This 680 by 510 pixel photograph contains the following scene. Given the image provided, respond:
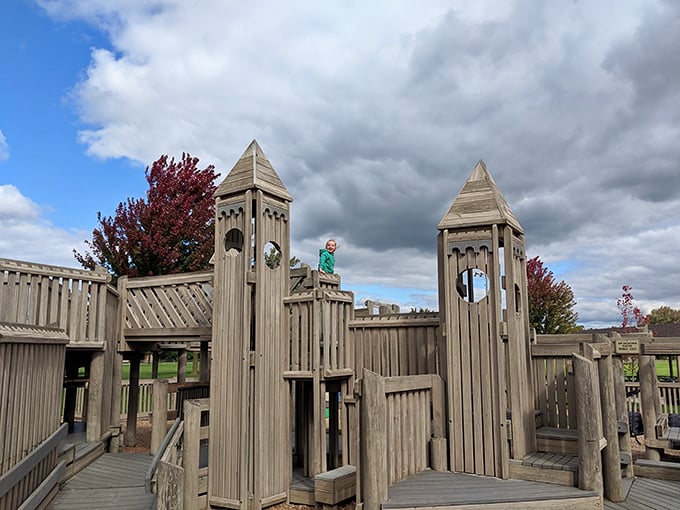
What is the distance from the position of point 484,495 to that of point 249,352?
407 centimetres

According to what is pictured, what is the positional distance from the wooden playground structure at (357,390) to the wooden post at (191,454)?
0.03 metres

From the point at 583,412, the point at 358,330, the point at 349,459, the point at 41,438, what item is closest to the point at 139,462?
the point at 41,438

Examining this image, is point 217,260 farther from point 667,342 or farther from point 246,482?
point 667,342

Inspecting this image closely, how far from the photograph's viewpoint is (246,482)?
26.9ft

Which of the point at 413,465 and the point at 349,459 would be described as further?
the point at 349,459

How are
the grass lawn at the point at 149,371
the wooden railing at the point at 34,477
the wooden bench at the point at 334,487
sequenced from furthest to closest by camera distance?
1. the grass lawn at the point at 149,371
2. the wooden bench at the point at 334,487
3. the wooden railing at the point at 34,477

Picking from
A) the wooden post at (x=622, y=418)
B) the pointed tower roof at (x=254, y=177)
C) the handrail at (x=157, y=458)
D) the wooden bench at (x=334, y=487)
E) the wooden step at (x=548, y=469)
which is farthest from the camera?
the pointed tower roof at (x=254, y=177)

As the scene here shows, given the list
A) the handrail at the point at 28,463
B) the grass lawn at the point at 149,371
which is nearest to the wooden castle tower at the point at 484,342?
the handrail at the point at 28,463

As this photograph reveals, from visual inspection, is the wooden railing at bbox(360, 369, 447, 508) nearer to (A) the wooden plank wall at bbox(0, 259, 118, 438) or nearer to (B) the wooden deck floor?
(B) the wooden deck floor

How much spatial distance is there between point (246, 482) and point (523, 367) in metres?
4.48

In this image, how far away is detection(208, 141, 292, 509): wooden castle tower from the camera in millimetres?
8398

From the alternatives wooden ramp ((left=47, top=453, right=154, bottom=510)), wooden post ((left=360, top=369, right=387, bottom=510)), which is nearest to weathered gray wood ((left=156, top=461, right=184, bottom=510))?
wooden ramp ((left=47, top=453, right=154, bottom=510))

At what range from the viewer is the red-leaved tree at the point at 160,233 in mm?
19031

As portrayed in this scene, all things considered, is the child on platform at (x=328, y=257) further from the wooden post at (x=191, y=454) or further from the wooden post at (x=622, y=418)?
the wooden post at (x=622, y=418)
